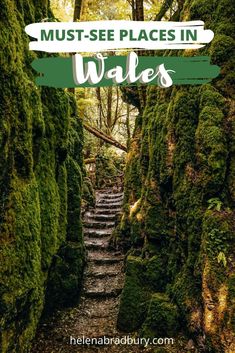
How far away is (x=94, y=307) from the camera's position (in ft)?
Result: 27.5

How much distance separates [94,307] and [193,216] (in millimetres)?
3996

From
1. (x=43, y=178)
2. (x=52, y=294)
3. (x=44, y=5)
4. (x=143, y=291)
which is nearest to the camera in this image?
(x=43, y=178)

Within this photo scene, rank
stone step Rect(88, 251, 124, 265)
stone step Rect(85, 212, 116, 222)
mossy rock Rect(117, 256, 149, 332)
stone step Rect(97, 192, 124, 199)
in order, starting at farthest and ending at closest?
1. stone step Rect(97, 192, 124, 199)
2. stone step Rect(85, 212, 116, 222)
3. stone step Rect(88, 251, 124, 265)
4. mossy rock Rect(117, 256, 149, 332)

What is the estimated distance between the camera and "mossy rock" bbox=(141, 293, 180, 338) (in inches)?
247

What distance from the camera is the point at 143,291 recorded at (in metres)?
7.41

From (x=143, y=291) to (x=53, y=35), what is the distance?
5451 millimetres

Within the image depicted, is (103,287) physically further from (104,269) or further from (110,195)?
(110,195)

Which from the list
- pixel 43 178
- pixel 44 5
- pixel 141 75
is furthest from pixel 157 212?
pixel 44 5

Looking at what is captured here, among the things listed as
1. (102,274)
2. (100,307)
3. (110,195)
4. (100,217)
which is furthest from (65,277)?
(110,195)

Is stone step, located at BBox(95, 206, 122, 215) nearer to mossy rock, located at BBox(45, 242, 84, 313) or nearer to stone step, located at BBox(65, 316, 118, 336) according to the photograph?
mossy rock, located at BBox(45, 242, 84, 313)

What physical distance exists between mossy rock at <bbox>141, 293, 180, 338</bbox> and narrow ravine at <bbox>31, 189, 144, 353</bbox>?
668mm

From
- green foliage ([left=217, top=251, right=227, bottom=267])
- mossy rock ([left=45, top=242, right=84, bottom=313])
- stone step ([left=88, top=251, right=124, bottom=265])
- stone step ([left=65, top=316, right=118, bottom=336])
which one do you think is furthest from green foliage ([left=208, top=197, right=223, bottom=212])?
stone step ([left=88, top=251, right=124, bottom=265])

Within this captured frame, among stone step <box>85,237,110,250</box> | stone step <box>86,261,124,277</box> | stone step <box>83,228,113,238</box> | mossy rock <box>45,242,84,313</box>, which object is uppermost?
mossy rock <box>45,242,84,313</box>

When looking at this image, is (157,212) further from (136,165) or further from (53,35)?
(53,35)
